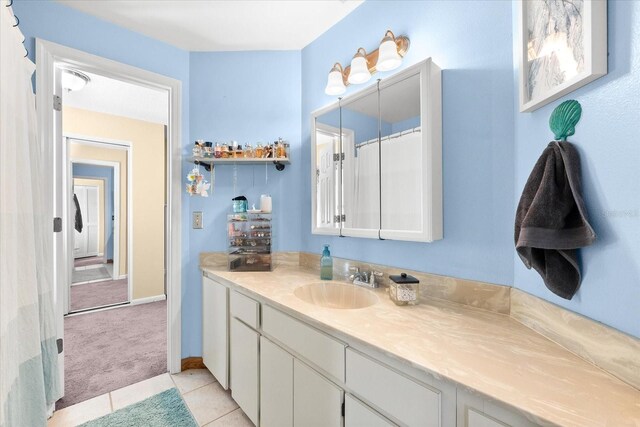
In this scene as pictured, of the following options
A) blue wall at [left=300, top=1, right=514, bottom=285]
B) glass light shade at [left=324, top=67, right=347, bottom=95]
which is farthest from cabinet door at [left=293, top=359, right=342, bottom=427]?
glass light shade at [left=324, top=67, right=347, bottom=95]

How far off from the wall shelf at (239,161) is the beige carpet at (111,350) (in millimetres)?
1680

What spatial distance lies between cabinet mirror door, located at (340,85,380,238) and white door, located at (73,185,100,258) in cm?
721

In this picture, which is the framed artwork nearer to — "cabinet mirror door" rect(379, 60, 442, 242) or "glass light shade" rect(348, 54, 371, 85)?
"cabinet mirror door" rect(379, 60, 442, 242)

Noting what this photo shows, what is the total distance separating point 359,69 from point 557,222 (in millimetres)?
1253

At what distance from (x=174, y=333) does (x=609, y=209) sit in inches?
99.8

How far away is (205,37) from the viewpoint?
2051 mm

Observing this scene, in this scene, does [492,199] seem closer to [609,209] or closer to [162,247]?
[609,209]

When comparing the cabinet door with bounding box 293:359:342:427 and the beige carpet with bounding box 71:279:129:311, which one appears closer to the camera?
the cabinet door with bounding box 293:359:342:427

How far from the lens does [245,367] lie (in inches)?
62.8

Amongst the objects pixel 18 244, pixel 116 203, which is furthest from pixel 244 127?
pixel 116 203

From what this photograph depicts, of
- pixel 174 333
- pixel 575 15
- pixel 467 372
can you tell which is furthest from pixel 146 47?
pixel 467 372

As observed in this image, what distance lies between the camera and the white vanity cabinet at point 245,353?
4.93 feet

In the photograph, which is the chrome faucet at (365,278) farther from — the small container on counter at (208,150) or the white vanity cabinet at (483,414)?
the small container on counter at (208,150)

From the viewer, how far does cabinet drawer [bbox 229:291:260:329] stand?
149 cm
